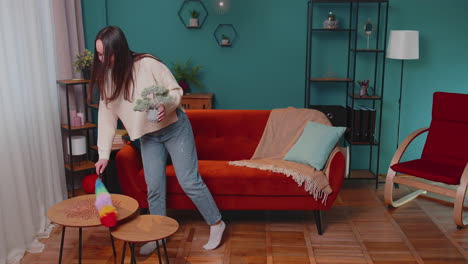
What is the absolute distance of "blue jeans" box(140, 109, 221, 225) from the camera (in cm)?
281

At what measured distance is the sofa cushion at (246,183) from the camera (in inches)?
Result: 123

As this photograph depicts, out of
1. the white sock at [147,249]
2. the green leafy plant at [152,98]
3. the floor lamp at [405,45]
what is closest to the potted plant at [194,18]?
the floor lamp at [405,45]

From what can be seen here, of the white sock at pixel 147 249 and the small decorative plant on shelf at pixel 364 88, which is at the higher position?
the small decorative plant on shelf at pixel 364 88

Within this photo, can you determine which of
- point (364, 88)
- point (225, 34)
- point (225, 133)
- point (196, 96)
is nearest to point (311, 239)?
point (225, 133)

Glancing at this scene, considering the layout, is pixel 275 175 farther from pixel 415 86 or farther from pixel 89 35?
pixel 89 35

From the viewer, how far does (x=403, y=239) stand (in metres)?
3.16

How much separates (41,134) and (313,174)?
6.31ft

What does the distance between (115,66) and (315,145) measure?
4.82ft

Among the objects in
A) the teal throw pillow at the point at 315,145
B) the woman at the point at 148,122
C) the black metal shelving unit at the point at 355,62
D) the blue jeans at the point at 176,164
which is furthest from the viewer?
the black metal shelving unit at the point at 355,62

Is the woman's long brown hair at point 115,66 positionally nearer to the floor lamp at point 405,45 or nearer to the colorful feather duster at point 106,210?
the colorful feather duster at point 106,210

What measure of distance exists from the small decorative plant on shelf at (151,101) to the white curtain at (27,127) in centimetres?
101

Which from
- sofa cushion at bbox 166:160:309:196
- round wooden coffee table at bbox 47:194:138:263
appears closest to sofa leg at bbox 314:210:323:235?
sofa cushion at bbox 166:160:309:196

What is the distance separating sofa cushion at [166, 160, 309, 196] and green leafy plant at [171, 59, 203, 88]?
1.46 m

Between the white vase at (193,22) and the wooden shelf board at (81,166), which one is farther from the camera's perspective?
the white vase at (193,22)
